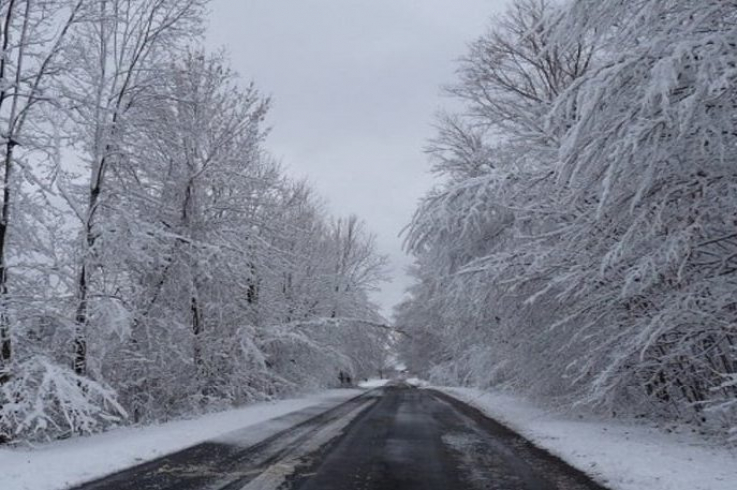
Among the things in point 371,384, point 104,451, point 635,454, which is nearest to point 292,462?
point 104,451

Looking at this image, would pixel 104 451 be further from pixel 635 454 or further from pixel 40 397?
pixel 635 454

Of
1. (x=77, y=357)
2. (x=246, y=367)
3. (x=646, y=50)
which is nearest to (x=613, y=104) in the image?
(x=646, y=50)

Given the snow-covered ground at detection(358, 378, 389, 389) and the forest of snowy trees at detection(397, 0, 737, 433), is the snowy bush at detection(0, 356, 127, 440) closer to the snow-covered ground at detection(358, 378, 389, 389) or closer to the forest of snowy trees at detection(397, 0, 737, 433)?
the forest of snowy trees at detection(397, 0, 737, 433)

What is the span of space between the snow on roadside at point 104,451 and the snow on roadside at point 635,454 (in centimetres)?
533

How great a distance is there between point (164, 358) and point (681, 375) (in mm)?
13091

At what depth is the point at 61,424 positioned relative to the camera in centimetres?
1340

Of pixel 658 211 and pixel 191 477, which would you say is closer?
pixel 191 477

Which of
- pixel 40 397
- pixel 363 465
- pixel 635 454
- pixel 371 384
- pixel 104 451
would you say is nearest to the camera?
→ pixel 363 465

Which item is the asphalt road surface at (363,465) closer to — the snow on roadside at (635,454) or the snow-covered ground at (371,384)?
the snow on roadside at (635,454)

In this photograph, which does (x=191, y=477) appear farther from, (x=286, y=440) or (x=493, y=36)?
(x=493, y=36)

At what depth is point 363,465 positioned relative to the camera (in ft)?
29.4

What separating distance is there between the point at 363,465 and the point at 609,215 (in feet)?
17.9

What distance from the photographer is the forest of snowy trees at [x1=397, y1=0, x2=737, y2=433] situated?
7.91 m

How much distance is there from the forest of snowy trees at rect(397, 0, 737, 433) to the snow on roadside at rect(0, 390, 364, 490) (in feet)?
19.3
